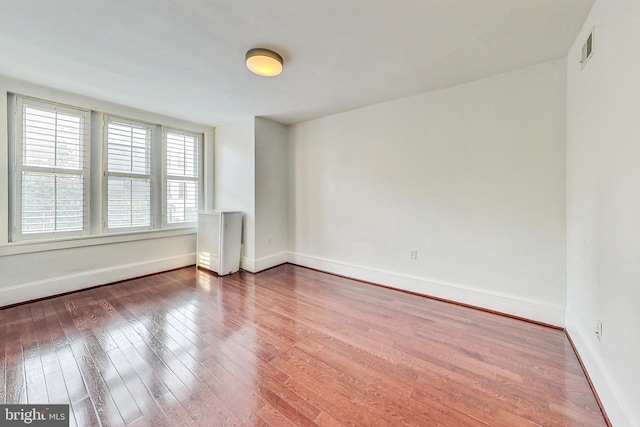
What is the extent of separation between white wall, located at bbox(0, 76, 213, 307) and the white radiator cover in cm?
41

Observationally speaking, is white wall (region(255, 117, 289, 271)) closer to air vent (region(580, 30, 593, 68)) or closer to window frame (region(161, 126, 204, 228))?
window frame (region(161, 126, 204, 228))

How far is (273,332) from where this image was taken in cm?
214

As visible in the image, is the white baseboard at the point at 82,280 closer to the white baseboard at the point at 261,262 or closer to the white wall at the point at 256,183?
the white baseboard at the point at 261,262

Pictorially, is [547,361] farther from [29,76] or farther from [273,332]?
[29,76]

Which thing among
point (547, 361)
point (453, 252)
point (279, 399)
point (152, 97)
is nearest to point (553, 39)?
point (453, 252)

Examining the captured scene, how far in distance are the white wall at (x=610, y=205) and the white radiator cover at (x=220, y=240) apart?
3.81 meters

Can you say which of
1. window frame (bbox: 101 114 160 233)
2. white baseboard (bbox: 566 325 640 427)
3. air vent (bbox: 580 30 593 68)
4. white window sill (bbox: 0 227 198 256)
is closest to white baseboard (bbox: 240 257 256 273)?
white window sill (bbox: 0 227 198 256)

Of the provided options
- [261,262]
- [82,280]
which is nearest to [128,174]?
[82,280]

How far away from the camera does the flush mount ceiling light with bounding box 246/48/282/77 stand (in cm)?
201

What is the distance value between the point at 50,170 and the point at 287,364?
3480 millimetres

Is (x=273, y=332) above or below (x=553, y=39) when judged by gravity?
below

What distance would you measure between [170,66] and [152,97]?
3.33ft

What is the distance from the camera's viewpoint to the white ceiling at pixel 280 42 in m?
1.61

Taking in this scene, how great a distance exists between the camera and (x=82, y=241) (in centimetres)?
306
